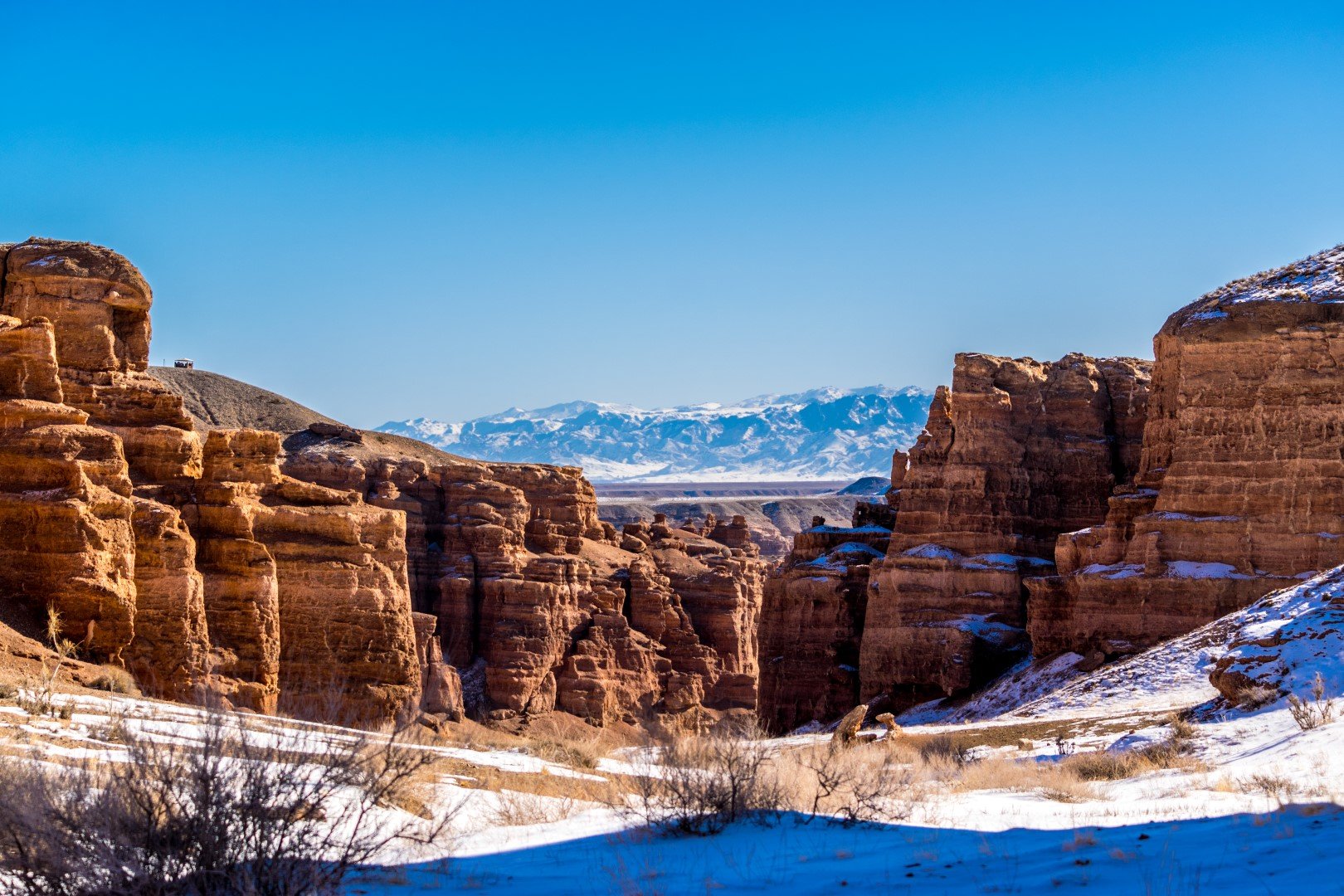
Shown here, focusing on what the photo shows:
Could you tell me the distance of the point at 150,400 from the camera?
89.1 feet

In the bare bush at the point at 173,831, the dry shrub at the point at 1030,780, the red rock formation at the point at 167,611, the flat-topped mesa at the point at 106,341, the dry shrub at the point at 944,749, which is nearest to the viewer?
the bare bush at the point at 173,831

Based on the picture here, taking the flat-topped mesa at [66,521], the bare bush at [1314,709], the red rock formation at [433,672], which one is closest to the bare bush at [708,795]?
the bare bush at [1314,709]

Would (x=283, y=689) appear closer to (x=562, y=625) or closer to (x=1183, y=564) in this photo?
(x=1183, y=564)

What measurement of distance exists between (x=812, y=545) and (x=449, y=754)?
3740 centimetres

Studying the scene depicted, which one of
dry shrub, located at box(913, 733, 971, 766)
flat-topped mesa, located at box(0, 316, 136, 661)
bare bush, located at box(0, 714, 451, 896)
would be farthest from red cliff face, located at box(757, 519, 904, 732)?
bare bush, located at box(0, 714, 451, 896)

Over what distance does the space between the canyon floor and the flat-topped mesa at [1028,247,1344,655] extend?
17.3 m

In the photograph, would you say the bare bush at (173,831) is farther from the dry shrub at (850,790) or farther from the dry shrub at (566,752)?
the dry shrub at (566,752)

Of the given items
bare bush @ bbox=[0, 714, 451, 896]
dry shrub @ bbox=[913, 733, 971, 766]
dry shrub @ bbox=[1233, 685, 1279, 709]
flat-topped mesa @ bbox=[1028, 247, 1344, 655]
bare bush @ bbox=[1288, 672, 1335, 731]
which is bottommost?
dry shrub @ bbox=[913, 733, 971, 766]

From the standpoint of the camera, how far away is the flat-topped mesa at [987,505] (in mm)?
45156

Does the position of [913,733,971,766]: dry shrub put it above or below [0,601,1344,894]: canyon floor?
below

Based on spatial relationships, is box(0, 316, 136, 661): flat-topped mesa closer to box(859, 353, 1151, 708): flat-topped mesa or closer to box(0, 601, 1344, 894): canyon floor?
box(0, 601, 1344, 894): canyon floor

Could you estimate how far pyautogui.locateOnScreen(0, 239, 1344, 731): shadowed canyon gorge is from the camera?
23562 millimetres

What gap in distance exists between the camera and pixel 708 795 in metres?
12.5

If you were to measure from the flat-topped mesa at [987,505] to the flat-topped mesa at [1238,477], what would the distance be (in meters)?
5.66
